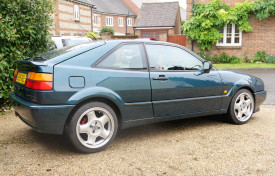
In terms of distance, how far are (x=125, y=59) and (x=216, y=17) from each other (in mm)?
17337

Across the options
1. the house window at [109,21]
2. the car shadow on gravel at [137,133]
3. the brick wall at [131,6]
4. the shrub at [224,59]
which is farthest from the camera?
the brick wall at [131,6]

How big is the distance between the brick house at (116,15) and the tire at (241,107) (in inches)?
1538

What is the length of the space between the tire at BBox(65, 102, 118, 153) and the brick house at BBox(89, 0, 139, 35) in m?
40.0

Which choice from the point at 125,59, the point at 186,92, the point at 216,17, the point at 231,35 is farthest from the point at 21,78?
the point at 231,35

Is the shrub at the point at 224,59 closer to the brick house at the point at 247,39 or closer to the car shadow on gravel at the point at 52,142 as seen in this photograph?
the brick house at the point at 247,39

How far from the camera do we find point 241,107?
5172 millimetres

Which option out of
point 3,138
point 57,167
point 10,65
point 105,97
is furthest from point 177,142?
point 10,65

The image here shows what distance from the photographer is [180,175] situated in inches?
122

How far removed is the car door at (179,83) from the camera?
4.22m

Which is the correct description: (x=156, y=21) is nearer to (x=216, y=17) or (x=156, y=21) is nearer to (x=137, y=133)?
(x=216, y=17)

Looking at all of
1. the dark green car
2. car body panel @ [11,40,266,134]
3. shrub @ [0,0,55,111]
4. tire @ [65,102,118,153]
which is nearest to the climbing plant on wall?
shrub @ [0,0,55,111]

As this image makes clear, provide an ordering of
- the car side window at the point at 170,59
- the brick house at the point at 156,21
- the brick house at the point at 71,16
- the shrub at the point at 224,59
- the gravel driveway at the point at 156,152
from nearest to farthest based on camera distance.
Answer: the gravel driveway at the point at 156,152 < the car side window at the point at 170,59 < the shrub at the point at 224,59 < the brick house at the point at 71,16 < the brick house at the point at 156,21

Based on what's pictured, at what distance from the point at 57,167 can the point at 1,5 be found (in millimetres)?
4083

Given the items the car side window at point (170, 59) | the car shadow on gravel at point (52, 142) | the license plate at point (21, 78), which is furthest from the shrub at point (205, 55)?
the license plate at point (21, 78)
